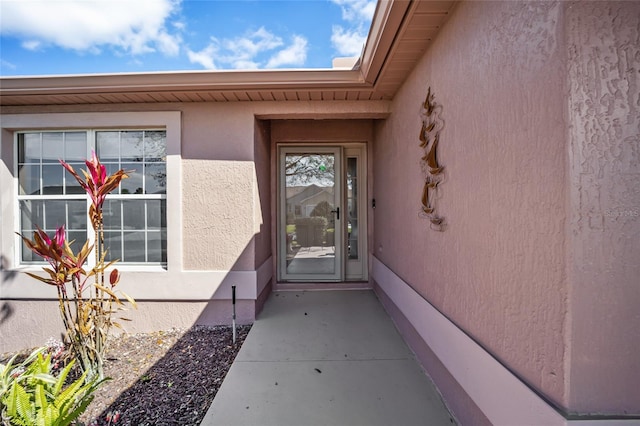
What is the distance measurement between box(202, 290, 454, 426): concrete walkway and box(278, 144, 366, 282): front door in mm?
1229

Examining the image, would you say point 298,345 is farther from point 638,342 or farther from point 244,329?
point 638,342

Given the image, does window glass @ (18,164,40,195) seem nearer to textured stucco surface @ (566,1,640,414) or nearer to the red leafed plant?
the red leafed plant

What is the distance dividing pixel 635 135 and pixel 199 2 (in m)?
4.63

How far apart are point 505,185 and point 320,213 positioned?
356 centimetres

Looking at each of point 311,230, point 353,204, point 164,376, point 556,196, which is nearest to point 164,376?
point 164,376

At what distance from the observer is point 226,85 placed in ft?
10.4

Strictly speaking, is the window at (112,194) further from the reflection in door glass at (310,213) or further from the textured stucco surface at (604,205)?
the textured stucco surface at (604,205)

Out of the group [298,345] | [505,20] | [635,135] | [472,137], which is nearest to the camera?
[635,135]

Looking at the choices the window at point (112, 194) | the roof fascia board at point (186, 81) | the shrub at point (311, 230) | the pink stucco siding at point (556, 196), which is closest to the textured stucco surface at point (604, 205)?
the pink stucco siding at point (556, 196)

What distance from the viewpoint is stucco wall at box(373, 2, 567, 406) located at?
Answer: 117cm

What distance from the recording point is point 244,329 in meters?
3.45

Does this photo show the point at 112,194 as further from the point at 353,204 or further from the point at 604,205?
the point at 604,205

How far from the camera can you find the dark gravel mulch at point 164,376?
215 cm

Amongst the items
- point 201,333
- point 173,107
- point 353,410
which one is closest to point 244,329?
point 201,333
